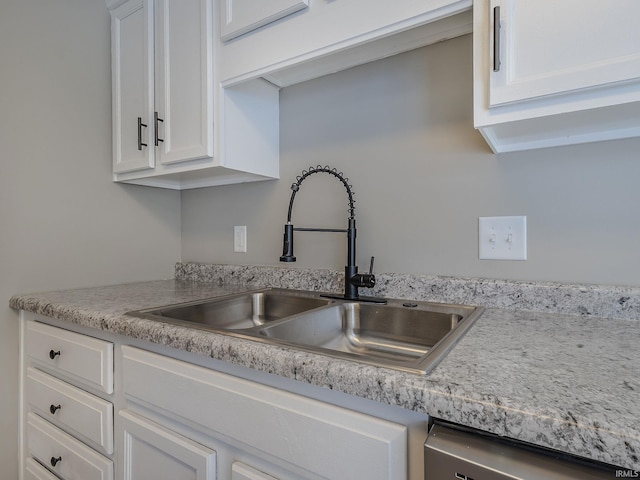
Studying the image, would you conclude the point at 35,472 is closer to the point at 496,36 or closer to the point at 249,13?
the point at 249,13

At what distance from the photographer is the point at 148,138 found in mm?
1346

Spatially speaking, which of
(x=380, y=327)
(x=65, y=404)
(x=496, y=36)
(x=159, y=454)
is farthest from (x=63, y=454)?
(x=496, y=36)

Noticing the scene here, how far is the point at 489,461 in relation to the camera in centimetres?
43

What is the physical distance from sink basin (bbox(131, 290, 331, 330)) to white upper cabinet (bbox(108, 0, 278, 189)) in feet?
1.52

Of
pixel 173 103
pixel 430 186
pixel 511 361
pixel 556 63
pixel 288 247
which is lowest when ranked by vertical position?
pixel 511 361

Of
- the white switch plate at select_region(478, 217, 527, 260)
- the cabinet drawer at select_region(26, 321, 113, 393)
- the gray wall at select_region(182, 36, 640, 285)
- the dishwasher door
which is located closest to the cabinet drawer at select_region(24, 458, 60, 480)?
the cabinet drawer at select_region(26, 321, 113, 393)

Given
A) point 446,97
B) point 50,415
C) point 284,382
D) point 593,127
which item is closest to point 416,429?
point 284,382

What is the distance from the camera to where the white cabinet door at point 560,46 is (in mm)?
603

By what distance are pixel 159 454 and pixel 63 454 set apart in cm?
50

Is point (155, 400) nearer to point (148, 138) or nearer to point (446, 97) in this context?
point (148, 138)

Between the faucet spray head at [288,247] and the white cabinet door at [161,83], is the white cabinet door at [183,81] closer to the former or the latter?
the white cabinet door at [161,83]

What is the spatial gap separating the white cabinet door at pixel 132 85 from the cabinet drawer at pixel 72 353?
2.15ft

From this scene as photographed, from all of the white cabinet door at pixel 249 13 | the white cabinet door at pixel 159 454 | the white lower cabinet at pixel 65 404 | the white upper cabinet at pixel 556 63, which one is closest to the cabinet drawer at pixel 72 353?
the white lower cabinet at pixel 65 404

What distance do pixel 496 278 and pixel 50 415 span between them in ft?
4.69
